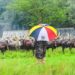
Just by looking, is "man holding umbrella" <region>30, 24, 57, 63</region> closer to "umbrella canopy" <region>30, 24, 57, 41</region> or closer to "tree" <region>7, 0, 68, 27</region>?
"umbrella canopy" <region>30, 24, 57, 41</region>

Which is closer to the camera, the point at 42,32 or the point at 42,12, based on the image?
the point at 42,32

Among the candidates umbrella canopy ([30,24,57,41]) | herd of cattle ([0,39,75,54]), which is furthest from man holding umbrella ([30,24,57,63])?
herd of cattle ([0,39,75,54])

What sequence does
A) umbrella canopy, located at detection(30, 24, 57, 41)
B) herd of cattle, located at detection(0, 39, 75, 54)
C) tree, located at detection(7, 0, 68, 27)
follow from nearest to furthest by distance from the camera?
umbrella canopy, located at detection(30, 24, 57, 41) → herd of cattle, located at detection(0, 39, 75, 54) → tree, located at detection(7, 0, 68, 27)

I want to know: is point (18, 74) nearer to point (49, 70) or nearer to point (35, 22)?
point (49, 70)

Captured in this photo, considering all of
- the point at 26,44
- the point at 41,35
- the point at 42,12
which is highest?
the point at 41,35

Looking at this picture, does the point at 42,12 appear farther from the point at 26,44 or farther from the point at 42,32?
the point at 42,32

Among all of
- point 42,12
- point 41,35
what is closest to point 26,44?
point 41,35

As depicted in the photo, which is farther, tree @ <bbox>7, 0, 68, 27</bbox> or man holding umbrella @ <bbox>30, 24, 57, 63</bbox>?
tree @ <bbox>7, 0, 68, 27</bbox>

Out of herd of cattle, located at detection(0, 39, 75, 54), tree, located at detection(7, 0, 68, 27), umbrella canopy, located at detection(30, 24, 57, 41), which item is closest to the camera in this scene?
umbrella canopy, located at detection(30, 24, 57, 41)

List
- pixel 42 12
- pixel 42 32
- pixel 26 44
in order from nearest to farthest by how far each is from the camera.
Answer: pixel 42 32 < pixel 26 44 < pixel 42 12

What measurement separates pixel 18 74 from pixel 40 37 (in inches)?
161

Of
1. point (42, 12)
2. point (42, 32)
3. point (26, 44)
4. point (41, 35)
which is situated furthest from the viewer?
point (42, 12)

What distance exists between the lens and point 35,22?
60531mm

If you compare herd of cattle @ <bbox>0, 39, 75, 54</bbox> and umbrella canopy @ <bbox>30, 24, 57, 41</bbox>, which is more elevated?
umbrella canopy @ <bbox>30, 24, 57, 41</bbox>
